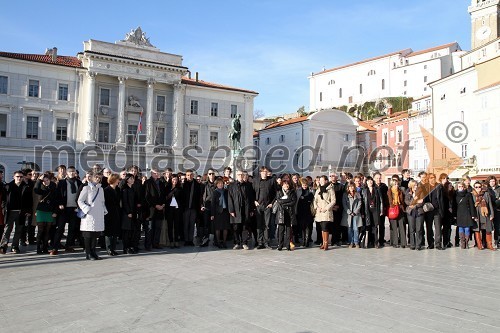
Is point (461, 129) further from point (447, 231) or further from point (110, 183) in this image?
point (110, 183)

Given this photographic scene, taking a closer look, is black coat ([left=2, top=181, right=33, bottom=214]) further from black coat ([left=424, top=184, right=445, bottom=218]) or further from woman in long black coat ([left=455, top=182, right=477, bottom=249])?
woman in long black coat ([left=455, top=182, right=477, bottom=249])

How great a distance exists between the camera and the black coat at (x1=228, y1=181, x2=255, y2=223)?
426 inches

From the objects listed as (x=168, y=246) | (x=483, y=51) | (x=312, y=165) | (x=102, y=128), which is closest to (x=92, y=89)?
(x=102, y=128)

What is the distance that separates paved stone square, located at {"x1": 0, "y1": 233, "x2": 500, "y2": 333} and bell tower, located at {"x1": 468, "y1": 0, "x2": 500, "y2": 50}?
73.0 meters

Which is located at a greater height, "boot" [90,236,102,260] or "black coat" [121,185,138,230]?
"black coat" [121,185,138,230]

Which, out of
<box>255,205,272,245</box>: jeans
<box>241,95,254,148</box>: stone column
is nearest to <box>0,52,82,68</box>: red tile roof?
<box>241,95,254,148</box>: stone column

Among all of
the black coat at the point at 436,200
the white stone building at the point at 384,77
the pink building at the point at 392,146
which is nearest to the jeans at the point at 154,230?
the black coat at the point at 436,200

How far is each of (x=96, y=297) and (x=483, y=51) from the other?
6281 cm

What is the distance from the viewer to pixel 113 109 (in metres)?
42.4

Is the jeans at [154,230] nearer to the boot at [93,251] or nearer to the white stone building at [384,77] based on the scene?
the boot at [93,251]

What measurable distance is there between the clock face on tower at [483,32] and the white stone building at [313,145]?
32257 mm

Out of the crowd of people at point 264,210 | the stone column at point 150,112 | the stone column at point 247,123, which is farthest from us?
the stone column at point 247,123

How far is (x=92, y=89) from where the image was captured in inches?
1591

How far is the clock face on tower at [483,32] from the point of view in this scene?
227ft
